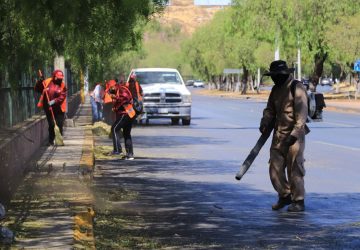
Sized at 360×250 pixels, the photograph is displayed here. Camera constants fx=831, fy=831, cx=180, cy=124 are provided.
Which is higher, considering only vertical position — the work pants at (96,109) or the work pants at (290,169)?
the work pants at (290,169)

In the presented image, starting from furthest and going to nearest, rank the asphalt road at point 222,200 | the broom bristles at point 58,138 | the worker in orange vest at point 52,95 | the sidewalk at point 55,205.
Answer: the worker in orange vest at point 52,95 → the broom bristles at point 58,138 → the asphalt road at point 222,200 → the sidewalk at point 55,205

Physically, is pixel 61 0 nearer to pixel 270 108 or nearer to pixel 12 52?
pixel 12 52

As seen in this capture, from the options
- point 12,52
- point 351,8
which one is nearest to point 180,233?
point 12,52

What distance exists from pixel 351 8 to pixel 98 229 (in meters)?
49.6

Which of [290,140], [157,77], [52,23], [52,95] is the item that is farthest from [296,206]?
[157,77]

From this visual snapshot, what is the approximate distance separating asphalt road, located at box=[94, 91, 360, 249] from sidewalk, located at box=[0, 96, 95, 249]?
314mm

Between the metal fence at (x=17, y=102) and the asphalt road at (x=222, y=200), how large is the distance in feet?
5.75

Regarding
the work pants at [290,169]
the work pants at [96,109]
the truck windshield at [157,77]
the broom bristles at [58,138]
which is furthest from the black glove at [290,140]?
the truck windshield at [157,77]

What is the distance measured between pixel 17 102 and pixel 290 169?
6647 mm

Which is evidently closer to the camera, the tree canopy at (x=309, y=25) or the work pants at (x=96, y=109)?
the work pants at (x=96, y=109)

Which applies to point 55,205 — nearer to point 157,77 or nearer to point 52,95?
point 52,95

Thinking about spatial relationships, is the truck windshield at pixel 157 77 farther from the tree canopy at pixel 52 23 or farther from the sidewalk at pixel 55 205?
the tree canopy at pixel 52 23

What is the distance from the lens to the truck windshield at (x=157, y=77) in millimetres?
30502

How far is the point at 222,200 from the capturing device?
1104cm
